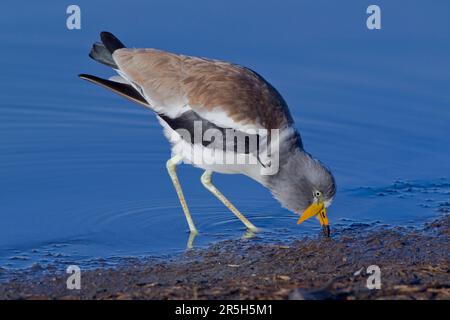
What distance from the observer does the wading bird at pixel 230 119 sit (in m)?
9.31

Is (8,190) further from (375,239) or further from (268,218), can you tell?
(375,239)

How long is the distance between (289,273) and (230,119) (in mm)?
1780

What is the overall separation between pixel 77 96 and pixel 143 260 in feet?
13.4

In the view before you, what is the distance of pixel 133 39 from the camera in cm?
1288

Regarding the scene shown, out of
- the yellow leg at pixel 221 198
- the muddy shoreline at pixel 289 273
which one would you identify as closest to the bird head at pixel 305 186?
the muddy shoreline at pixel 289 273

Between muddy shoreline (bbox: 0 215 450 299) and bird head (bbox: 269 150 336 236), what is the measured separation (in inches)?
12.3

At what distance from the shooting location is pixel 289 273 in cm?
816

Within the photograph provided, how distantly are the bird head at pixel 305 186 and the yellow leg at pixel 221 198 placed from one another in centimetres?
44

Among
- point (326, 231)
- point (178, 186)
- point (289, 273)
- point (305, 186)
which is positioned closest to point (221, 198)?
point (178, 186)

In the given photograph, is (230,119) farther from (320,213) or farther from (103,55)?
(103,55)

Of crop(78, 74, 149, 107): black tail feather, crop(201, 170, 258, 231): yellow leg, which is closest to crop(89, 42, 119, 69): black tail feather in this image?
crop(78, 74, 149, 107): black tail feather

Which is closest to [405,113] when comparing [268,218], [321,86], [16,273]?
[321,86]

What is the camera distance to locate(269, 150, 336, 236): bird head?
30.6ft

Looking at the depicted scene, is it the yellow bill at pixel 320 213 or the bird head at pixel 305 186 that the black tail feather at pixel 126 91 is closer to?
the bird head at pixel 305 186
